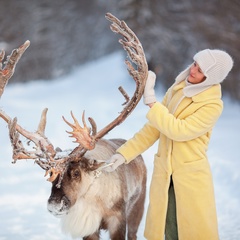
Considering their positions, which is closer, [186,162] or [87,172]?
[186,162]

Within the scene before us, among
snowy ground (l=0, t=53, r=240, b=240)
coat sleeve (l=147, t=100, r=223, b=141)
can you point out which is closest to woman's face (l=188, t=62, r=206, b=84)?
coat sleeve (l=147, t=100, r=223, b=141)

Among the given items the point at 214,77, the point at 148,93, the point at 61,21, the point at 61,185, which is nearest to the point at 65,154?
the point at 61,185

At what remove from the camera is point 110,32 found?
45.8 ft

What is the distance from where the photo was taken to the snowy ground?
516 centimetres

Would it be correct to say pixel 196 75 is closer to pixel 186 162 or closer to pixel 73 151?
pixel 186 162

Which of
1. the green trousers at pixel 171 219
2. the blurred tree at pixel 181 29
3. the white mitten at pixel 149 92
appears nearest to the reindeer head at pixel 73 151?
the white mitten at pixel 149 92

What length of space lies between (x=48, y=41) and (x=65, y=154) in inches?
441

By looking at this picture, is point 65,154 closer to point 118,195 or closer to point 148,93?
point 118,195

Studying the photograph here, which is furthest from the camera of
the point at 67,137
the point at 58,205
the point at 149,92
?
the point at 67,137

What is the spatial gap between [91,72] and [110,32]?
3.06 feet

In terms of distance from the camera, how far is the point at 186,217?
10.9 feet

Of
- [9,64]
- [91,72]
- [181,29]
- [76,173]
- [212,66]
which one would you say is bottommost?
[91,72]

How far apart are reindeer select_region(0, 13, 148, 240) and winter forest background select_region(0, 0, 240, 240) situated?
95 cm

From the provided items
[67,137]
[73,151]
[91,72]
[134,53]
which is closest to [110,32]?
[91,72]
